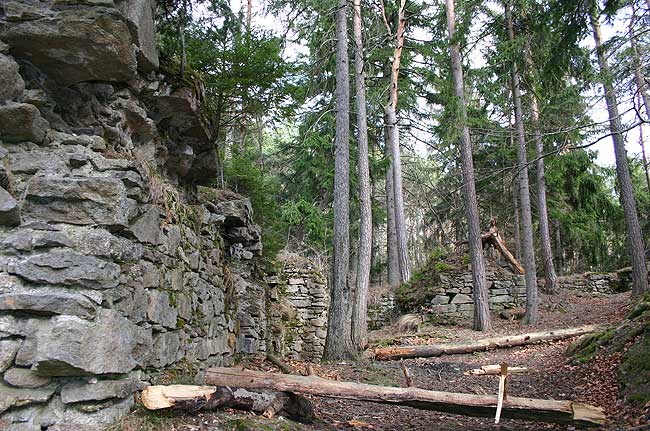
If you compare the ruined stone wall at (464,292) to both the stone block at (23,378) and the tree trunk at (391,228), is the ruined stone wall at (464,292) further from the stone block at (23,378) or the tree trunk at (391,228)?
the stone block at (23,378)

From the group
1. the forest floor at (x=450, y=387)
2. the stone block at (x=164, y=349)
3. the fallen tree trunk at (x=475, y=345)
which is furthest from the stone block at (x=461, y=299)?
the stone block at (x=164, y=349)

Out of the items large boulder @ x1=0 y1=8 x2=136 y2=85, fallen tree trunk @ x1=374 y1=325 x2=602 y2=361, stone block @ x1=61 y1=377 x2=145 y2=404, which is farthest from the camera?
fallen tree trunk @ x1=374 y1=325 x2=602 y2=361

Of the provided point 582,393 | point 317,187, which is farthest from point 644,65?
point 317,187

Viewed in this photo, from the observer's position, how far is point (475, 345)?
10047 mm

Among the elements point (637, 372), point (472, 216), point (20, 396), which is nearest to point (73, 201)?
point (20, 396)

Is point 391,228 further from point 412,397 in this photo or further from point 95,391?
point 95,391

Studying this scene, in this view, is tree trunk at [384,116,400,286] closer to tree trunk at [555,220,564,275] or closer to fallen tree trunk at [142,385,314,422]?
tree trunk at [555,220,564,275]

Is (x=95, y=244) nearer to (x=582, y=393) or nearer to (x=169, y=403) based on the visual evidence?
(x=169, y=403)

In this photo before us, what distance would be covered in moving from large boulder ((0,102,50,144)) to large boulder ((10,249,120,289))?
972mm

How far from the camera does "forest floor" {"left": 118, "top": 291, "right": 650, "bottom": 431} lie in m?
3.82

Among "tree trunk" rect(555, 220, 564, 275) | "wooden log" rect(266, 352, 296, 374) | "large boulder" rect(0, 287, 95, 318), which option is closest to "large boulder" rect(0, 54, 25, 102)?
"large boulder" rect(0, 287, 95, 318)

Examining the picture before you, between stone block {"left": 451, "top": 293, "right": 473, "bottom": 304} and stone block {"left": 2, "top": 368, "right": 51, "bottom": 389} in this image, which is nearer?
stone block {"left": 2, "top": 368, "right": 51, "bottom": 389}

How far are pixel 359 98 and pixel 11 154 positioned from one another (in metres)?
8.59

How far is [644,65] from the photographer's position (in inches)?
281
